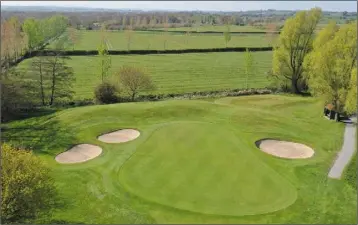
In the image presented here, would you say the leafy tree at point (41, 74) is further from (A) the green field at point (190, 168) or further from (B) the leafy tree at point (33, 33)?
(B) the leafy tree at point (33, 33)

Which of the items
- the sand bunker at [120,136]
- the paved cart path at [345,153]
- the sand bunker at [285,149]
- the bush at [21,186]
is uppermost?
the bush at [21,186]

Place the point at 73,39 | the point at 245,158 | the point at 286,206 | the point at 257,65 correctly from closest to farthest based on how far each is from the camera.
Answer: the point at 286,206 → the point at 245,158 → the point at 257,65 → the point at 73,39

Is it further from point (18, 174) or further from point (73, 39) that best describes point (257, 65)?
point (18, 174)

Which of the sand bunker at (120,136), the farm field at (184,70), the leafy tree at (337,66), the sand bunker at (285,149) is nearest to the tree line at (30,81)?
the farm field at (184,70)

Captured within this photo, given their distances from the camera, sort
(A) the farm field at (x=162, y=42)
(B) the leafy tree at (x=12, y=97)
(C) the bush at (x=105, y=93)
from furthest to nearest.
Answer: (A) the farm field at (x=162, y=42) → (C) the bush at (x=105, y=93) → (B) the leafy tree at (x=12, y=97)

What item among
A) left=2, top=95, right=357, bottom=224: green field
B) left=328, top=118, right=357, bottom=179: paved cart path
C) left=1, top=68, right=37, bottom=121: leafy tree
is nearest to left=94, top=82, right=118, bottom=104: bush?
left=1, top=68, right=37, bottom=121: leafy tree

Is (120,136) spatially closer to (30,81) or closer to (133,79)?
(133,79)

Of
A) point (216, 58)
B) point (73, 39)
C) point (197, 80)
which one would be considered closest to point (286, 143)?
point (197, 80)
